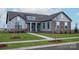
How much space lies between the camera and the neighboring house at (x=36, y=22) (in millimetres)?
5332

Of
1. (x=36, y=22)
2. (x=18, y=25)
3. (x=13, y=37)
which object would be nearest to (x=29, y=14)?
(x=36, y=22)

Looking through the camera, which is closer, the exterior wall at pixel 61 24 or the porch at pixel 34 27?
the exterior wall at pixel 61 24

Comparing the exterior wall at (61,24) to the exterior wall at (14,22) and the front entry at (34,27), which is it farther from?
the exterior wall at (14,22)

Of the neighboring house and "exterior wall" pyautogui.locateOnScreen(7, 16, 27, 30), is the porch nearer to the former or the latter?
the neighboring house

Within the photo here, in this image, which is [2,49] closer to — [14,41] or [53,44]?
[14,41]

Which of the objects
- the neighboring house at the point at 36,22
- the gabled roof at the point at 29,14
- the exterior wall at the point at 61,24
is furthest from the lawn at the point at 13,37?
the exterior wall at the point at 61,24

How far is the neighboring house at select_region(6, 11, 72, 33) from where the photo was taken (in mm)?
5332

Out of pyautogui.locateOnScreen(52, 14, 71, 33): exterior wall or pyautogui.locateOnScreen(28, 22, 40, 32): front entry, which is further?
pyautogui.locateOnScreen(28, 22, 40, 32): front entry

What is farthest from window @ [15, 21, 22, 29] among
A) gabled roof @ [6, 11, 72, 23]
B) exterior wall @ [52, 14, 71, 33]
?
exterior wall @ [52, 14, 71, 33]

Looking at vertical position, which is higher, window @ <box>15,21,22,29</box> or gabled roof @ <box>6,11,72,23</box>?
gabled roof @ <box>6,11,72,23</box>

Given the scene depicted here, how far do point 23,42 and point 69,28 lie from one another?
103cm

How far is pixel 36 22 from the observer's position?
5.41 metres

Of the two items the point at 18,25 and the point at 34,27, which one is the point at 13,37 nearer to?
the point at 18,25
